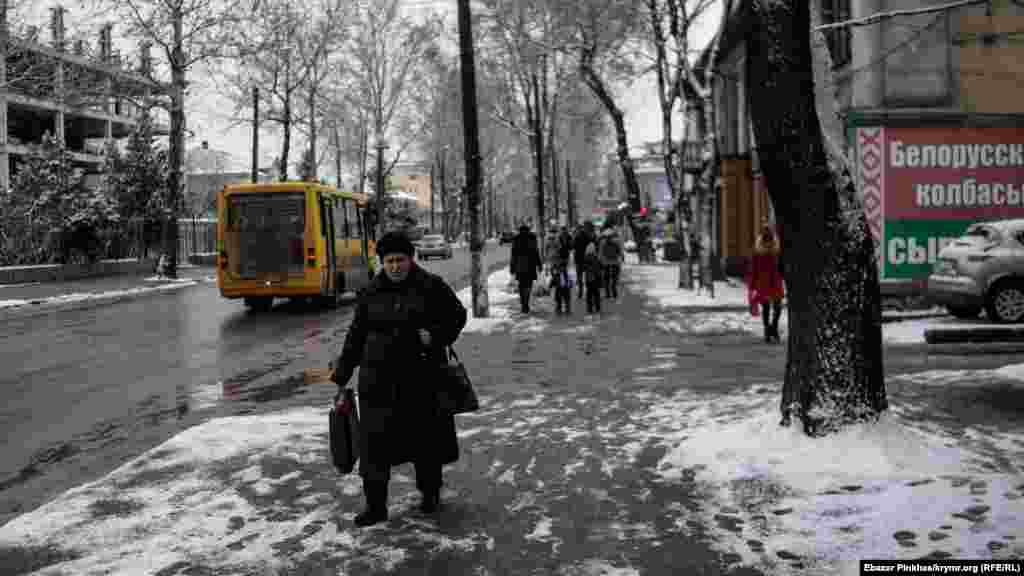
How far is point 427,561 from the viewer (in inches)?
209

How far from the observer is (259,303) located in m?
24.3

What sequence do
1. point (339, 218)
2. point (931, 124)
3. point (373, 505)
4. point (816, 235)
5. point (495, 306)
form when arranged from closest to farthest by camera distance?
point (373, 505), point (816, 235), point (931, 124), point (495, 306), point (339, 218)

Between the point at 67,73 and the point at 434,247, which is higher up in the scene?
the point at 67,73

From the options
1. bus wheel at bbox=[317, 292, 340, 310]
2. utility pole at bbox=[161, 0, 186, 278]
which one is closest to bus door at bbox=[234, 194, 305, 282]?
bus wheel at bbox=[317, 292, 340, 310]

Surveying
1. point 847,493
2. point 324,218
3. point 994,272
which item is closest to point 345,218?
point 324,218

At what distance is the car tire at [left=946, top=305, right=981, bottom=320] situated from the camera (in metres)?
16.9

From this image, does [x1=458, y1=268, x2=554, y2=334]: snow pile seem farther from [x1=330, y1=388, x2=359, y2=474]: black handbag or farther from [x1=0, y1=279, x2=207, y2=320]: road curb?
[x1=330, y1=388, x2=359, y2=474]: black handbag

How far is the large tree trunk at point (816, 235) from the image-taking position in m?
7.29

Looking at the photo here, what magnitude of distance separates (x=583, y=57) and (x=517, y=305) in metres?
10.8

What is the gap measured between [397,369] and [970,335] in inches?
429

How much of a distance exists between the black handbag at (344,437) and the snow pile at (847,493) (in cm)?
200

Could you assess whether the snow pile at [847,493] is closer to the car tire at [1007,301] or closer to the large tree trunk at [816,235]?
the large tree trunk at [816,235]

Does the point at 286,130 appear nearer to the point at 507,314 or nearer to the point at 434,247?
the point at 434,247

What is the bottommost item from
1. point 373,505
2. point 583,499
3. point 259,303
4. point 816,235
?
point 583,499
